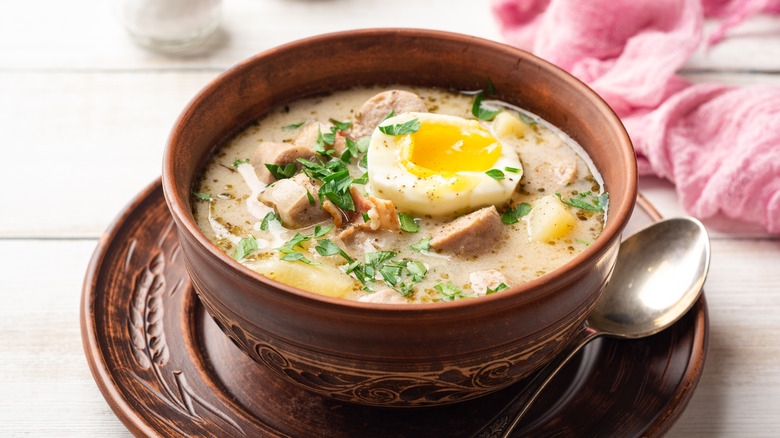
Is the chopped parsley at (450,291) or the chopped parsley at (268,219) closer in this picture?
the chopped parsley at (450,291)

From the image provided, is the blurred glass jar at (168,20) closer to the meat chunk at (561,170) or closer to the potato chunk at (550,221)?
the meat chunk at (561,170)

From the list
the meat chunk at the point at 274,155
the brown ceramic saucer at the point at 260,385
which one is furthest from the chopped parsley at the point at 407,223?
the brown ceramic saucer at the point at 260,385

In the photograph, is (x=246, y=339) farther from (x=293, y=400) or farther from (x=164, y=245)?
(x=164, y=245)

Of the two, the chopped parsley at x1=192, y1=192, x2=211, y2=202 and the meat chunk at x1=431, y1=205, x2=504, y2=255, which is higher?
the chopped parsley at x1=192, y1=192, x2=211, y2=202

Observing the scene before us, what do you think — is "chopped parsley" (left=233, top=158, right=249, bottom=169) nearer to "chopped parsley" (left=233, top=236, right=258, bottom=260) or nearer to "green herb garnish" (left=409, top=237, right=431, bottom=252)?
"chopped parsley" (left=233, top=236, right=258, bottom=260)

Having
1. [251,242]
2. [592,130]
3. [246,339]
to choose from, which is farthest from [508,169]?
[246,339]

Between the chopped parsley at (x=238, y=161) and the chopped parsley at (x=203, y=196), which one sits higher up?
the chopped parsley at (x=203, y=196)

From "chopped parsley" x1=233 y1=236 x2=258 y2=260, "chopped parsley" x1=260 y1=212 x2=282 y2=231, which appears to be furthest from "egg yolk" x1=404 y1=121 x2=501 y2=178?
"chopped parsley" x1=233 y1=236 x2=258 y2=260
